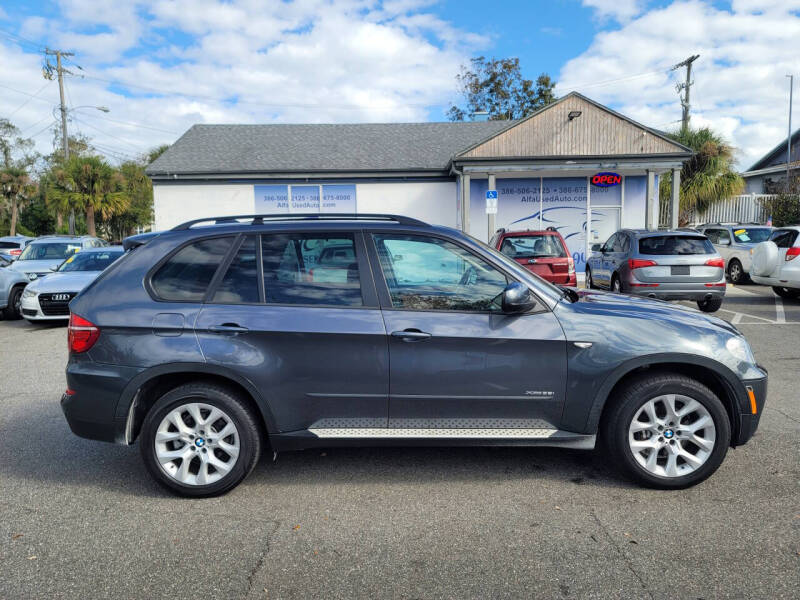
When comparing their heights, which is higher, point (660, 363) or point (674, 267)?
point (674, 267)

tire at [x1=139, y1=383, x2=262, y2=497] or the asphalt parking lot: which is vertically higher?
tire at [x1=139, y1=383, x2=262, y2=497]

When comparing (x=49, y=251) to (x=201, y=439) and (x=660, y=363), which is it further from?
(x=660, y=363)

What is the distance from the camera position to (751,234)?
17750mm

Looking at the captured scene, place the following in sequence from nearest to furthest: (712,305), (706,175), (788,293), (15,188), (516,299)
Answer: (516,299) < (712,305) < (788,293) < (706,175) < (15,188)

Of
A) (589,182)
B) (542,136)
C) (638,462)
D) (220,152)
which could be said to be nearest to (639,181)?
(589,182)

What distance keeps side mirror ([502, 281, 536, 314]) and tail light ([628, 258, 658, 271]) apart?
8.07m

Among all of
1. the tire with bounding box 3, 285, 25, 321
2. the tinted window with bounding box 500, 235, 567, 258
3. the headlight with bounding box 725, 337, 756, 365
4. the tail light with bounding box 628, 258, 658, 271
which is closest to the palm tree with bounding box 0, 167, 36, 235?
the tire with bounding box 3, 285, 25, 321

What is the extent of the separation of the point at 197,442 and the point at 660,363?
2974 millimetres

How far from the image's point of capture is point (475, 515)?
3.51 metres

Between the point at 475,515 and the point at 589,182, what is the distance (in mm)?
18850

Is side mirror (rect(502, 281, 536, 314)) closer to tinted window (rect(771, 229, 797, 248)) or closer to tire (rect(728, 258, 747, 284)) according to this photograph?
tinted window (rect(771, 229, 797, 248))

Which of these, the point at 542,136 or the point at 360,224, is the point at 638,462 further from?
the point at 542,136

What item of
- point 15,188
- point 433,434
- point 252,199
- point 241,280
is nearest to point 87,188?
point 252,199

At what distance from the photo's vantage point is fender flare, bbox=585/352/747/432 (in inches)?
145
